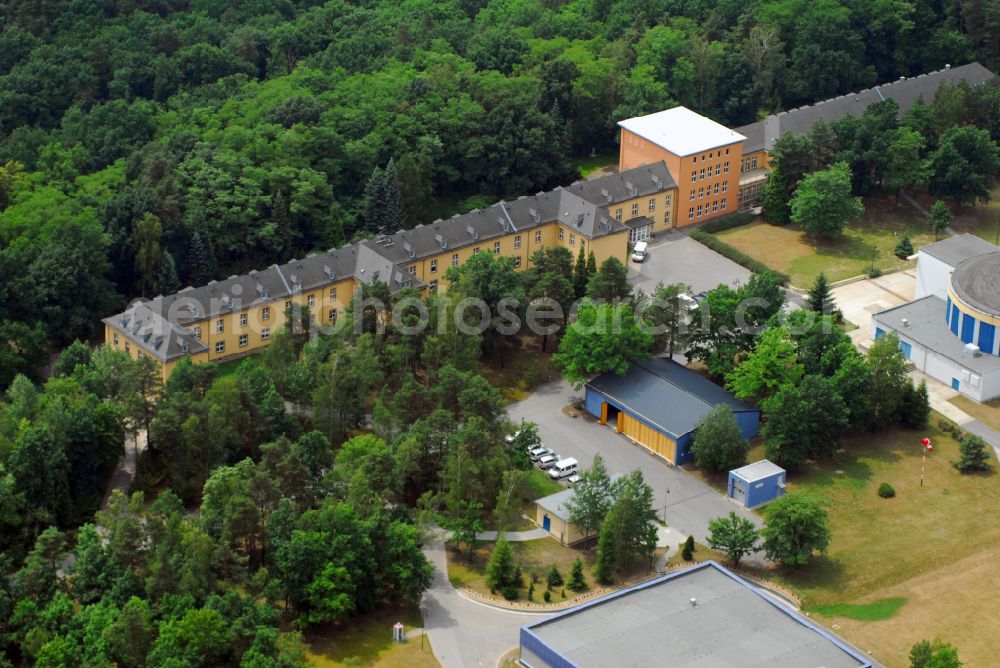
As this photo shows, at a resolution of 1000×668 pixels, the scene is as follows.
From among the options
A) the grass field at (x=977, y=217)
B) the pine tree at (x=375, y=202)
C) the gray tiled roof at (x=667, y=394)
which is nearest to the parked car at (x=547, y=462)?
the gray tiled roof at (x=667, y=394)

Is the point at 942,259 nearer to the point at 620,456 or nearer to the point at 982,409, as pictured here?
the point at 982,409

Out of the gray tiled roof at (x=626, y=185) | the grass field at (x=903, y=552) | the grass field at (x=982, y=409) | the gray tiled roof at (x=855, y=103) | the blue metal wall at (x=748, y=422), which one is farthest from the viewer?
the gray tiled roof at (x=855, y=103)

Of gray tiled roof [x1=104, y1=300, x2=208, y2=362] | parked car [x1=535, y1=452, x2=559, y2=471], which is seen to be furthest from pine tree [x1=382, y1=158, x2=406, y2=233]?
parked car [x1=535, y1=452, x2=559, y2=471]

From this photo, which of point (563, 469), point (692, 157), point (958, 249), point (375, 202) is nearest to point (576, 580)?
point (563, 469)

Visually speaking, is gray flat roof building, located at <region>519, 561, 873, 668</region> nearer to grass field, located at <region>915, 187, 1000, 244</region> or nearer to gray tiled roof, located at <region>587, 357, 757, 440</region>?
gray tiled roof, located at <region>587, 357, 757, 440</region>

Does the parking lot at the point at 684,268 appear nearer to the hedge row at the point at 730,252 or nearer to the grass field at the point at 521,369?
the hedge row at the point at 730,252

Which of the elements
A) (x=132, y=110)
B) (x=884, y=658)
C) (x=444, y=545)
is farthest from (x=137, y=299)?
(x=884, y=658)
